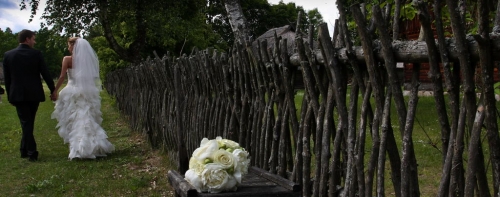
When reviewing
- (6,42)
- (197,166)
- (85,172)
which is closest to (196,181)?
(197,166)

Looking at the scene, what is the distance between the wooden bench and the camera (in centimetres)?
314

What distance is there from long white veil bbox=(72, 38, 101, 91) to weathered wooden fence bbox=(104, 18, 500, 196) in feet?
4.87

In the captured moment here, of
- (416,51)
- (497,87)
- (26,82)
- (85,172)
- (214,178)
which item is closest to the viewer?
(416,51)

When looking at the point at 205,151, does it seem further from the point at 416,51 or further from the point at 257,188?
the point at 416,51

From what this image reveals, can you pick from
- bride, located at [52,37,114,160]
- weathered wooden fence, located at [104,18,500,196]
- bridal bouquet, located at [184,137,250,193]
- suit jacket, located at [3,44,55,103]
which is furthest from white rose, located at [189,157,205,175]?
A: suit jacket, located at [3,44,55,103]

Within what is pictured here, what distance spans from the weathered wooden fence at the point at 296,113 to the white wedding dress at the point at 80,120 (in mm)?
1419

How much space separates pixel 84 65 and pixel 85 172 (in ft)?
5.55

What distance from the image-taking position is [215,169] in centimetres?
312

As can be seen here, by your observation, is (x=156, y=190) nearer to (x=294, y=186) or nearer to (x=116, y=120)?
(x=294, y=186)

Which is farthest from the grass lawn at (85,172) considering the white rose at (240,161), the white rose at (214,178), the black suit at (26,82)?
the white rose at (214,178)

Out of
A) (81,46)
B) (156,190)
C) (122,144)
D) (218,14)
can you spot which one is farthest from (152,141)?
(218,14)

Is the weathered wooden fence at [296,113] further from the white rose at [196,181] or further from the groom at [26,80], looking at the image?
the groom at [26,80]

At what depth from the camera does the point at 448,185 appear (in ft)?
7.79

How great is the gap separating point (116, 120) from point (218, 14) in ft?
120
